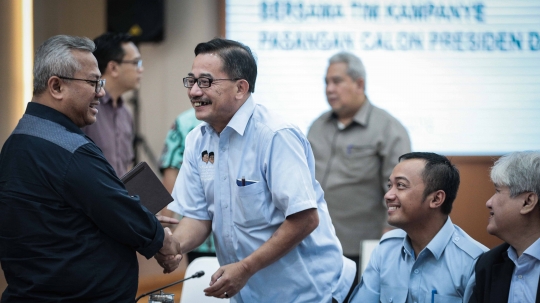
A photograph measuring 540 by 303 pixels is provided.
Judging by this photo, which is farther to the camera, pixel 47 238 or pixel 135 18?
pixel 135 18

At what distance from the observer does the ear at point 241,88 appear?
2.44 meters

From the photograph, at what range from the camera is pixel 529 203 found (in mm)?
2369

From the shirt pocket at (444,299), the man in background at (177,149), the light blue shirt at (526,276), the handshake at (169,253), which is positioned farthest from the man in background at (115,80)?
the light blue shirt at (526,276)

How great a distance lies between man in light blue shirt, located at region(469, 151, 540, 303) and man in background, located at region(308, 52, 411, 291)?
4.76ft

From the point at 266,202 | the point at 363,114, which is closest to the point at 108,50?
the point at 363,114

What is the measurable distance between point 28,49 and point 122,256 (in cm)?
282

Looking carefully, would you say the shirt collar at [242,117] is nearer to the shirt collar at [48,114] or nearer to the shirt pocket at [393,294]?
the shirt collar at [48,114]

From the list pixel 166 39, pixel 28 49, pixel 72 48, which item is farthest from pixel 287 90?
pixel 72 48

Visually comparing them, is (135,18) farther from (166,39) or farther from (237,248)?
(237,248)

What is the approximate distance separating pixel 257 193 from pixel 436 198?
2.44ft

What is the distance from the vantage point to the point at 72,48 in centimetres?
219

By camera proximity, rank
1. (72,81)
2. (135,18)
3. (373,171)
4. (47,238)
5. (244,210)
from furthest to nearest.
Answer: (135,18) < (373,171) < (244,210) < (72,81) < (47,238)

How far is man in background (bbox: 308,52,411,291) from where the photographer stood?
3.91m

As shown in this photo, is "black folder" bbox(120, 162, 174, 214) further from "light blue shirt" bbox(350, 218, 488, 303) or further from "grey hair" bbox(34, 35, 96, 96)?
"light blue shirt" bbox(350, 218, 488, 303)
